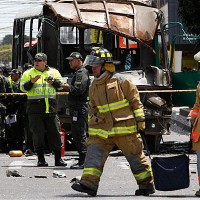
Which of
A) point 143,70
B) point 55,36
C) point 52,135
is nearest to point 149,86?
point 143,70

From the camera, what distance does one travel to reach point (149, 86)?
20.7m

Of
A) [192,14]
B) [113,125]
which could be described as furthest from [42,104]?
[192,14]

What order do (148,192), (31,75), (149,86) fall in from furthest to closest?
(149,86) < (31,75) < (148,192)

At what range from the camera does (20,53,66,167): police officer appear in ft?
54.9

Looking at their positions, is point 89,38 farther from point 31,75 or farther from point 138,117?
point 138,117

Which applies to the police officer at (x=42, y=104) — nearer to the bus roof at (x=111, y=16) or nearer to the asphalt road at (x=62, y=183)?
the asphalt road at (x=62, y=183)

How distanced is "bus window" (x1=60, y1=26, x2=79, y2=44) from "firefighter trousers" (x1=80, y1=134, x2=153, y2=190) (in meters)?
9.33

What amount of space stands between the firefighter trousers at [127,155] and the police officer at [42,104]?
468cm

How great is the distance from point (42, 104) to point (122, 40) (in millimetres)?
5287

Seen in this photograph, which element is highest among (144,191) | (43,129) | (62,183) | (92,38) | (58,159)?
(92,38)

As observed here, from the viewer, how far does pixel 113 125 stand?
1208 cm

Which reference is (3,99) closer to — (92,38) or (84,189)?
(92,38)

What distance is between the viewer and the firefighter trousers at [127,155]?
39.1ft

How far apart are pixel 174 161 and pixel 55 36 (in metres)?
9.30
